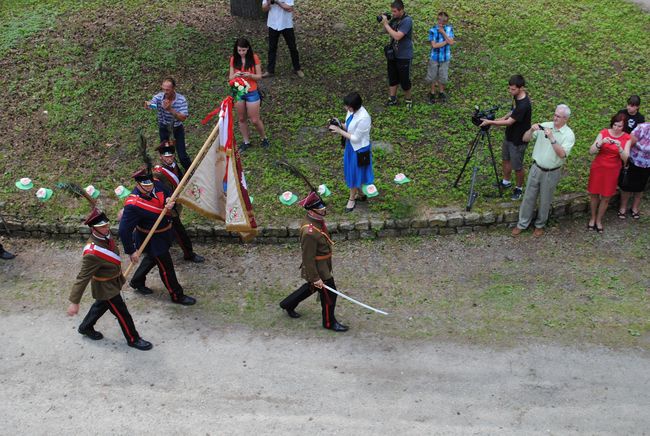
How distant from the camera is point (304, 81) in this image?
40.5 feet

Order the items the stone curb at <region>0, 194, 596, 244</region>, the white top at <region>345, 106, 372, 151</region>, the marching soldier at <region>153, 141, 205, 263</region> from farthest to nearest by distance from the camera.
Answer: the stone curb at <region>0, 194, 596, 244</region>, the white top at <region>345, 106, 372, 151</region>, the marching soldier at <region>153, 141, 205, 263</region>

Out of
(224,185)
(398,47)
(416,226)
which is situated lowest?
(416,226)

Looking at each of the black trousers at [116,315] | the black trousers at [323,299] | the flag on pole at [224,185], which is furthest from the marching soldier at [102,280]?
the black trousers at [323,299]

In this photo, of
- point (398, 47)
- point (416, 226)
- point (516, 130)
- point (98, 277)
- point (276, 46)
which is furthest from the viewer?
point (276, 46)

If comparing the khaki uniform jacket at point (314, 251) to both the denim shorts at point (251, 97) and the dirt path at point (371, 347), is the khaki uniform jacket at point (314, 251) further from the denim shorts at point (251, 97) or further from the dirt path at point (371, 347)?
the denim shorts at point (251, 97)

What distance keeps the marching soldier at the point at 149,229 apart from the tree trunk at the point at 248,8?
6.51 metres

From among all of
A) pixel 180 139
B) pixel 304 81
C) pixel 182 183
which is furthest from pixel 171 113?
pixel 304 81

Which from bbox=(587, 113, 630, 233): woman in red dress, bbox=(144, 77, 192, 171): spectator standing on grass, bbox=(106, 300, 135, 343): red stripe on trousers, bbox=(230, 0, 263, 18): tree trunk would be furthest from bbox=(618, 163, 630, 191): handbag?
bbox=(230, 0, 263, 18): tree trunk

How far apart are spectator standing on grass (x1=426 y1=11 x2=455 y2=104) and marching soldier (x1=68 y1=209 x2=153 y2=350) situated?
641 cm

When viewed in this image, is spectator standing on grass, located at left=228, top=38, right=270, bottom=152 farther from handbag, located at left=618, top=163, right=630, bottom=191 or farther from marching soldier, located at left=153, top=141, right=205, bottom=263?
handbag, located at left=618, top=163, right=630, bottom=191

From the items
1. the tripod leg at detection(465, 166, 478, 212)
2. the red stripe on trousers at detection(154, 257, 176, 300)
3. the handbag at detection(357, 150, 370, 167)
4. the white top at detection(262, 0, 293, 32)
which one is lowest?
the red stripe on trousers at detection(154, 257, 176, 300)

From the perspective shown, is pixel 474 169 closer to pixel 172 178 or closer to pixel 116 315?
pixel 172 178

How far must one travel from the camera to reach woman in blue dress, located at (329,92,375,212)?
8852 millimetres

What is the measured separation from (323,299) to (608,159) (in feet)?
14.1
